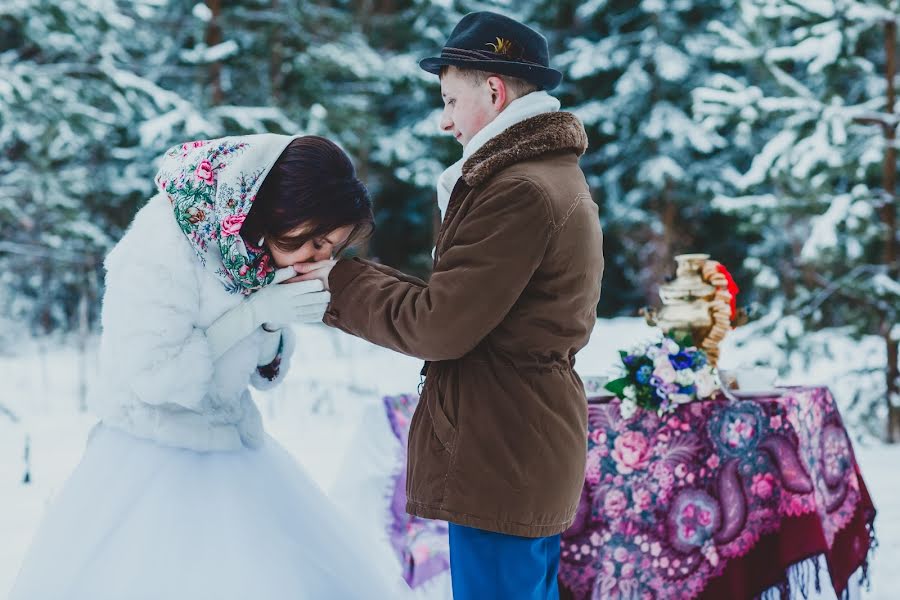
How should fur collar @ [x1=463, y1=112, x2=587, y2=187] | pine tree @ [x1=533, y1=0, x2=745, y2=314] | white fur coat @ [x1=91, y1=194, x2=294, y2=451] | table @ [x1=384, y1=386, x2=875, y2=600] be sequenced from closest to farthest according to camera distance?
fur collar @ [x1=463, y1=112, x2=587, y2=187], white fur coat @ [x1=91, y1=194, x2=294, y2=451], table @ [x1=384, y1=386, x2=875, y2=600], pine tree @ [x1=533, y1=0, x2=745, y2=314]

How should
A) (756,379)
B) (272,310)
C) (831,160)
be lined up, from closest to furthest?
(272,310) → (756,379) → (831,160)

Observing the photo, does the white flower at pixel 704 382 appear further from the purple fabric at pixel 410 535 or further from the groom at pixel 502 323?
the groom at pixel 502 323

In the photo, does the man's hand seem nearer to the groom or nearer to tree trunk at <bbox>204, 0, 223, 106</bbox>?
the groom

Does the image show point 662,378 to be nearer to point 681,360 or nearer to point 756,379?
point 681,360

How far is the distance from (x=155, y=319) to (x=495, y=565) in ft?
2.98

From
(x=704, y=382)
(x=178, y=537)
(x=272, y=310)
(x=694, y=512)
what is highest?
(x=272, y=310)

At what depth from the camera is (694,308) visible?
3086 millimetres

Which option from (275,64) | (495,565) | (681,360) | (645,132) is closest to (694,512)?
(681,360)

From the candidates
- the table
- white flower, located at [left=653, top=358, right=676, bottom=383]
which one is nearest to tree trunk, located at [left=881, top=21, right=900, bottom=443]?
the table

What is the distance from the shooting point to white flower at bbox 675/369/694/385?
2799 millimetres

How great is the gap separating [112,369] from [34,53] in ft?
26.2

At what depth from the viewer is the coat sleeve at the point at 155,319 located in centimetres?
182

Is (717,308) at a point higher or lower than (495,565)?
higher

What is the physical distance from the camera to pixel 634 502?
2.79 m
